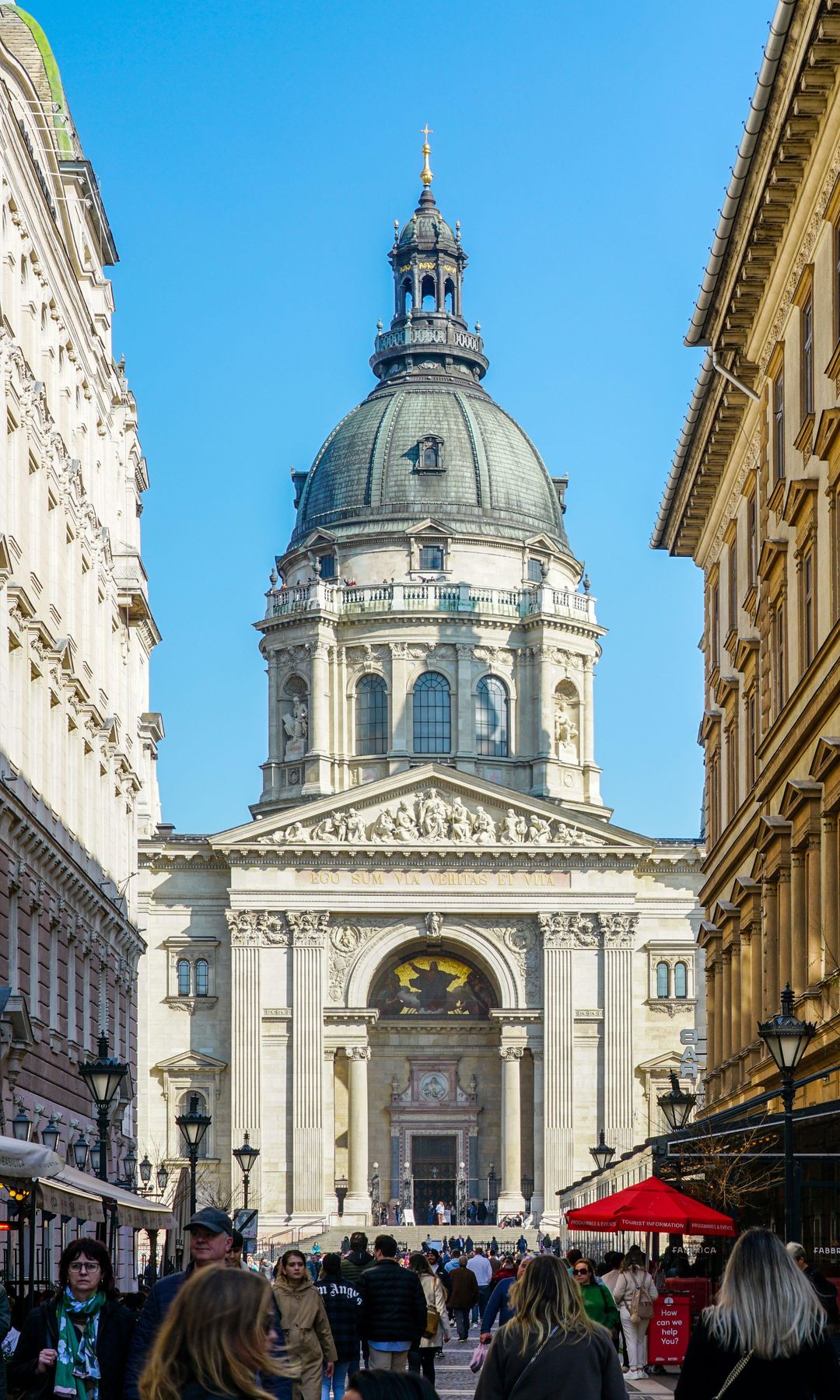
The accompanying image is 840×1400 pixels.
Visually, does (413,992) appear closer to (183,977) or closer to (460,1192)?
(460,1192)

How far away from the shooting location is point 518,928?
92.4m

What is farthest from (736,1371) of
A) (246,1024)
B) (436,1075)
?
(436,1075)

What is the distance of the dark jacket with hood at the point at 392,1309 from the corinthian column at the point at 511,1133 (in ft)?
238

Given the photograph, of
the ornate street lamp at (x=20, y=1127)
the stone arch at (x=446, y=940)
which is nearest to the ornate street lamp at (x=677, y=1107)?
the ornate street lamp at (x=20, y=1127)

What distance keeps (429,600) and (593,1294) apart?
82642 mm

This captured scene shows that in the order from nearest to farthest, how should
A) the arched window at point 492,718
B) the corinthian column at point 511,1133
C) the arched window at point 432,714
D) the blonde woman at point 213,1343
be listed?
the blonde woman at point 213,1343, the corinthian column at point 511,1133, the arched window at point 432,714, the arched window at point 492,718

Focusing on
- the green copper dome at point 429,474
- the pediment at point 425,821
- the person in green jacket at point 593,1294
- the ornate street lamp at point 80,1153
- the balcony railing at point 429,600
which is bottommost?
the person in green jacket at point 593,1294

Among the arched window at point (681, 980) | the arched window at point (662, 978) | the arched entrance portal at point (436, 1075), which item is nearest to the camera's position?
the arched window at point (681, 980)

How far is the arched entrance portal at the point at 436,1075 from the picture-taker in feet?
311

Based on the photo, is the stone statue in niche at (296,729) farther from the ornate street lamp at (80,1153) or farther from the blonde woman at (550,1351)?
the blonde woman at (550,1351)

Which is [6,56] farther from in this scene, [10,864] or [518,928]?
[518,928]

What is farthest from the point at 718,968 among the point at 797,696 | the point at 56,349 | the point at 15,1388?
the point at 15,1388

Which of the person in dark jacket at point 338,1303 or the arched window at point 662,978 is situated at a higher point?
the arched window at point 662,978

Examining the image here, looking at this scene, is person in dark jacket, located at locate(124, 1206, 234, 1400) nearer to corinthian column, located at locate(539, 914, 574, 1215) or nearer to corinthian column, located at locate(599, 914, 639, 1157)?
corinthian column, located at locate(539, 914, 574, 1215)
